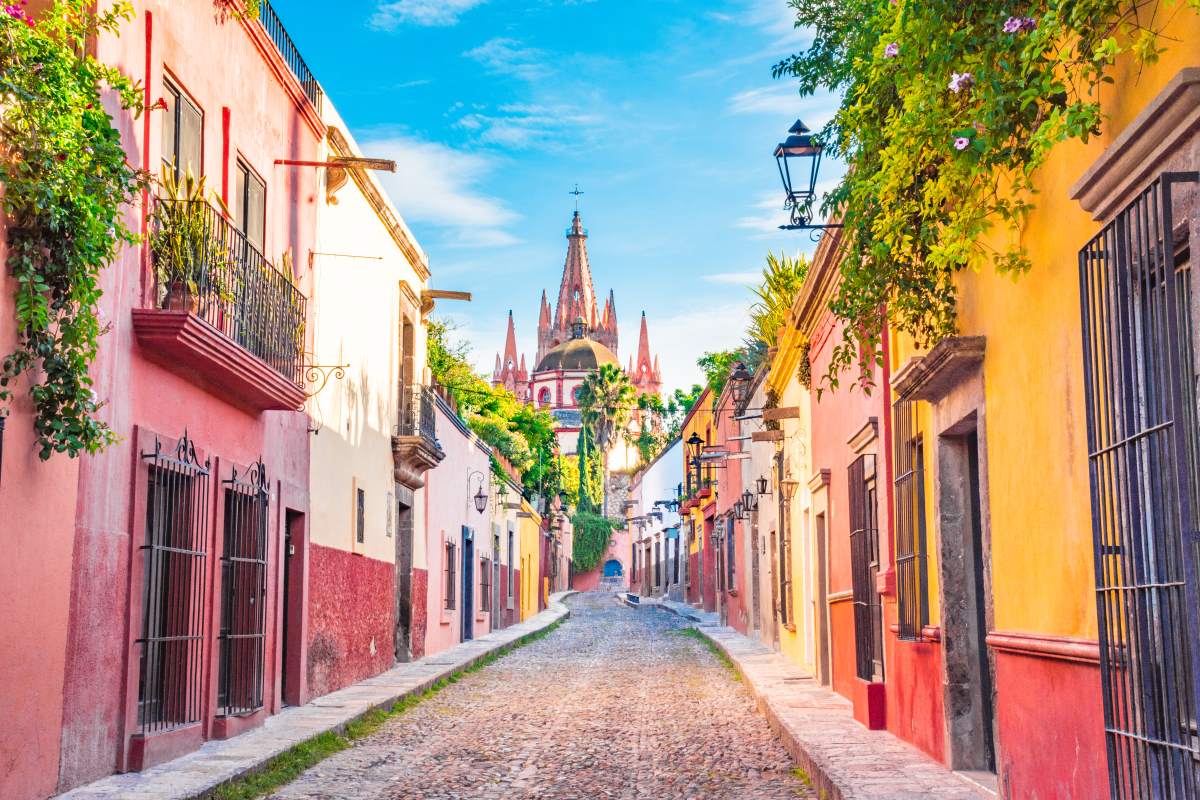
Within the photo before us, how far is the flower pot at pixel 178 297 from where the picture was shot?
31.0 ft

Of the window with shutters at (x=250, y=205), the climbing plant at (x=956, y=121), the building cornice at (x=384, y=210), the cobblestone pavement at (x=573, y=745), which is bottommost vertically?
the cobblestone pavement at (x=573, y=745)

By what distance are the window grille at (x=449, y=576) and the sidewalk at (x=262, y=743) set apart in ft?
14.1

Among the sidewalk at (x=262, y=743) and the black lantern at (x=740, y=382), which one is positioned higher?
the black lantern at (x=740, y=382)

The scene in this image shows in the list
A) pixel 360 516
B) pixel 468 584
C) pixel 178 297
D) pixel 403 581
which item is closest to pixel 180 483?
pixel 178 297

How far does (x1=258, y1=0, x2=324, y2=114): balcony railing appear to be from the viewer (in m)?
12.2

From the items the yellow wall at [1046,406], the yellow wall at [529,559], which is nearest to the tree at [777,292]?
the yellow wall at [1046,406]

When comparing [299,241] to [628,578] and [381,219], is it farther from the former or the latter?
[628,578]

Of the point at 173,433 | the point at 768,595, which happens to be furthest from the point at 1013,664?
the point at 768,595

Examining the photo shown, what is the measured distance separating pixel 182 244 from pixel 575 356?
104912 millimetres

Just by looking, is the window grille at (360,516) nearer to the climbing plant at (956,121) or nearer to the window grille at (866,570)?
the window grille at (866,570)

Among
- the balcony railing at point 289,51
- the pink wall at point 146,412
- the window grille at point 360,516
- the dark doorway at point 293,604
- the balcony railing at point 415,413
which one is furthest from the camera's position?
the balcony railing at point 415,413

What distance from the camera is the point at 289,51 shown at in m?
13.0

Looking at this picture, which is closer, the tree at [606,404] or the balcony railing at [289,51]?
the balcony railing at [289,51]

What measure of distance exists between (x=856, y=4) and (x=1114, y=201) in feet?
9.68
